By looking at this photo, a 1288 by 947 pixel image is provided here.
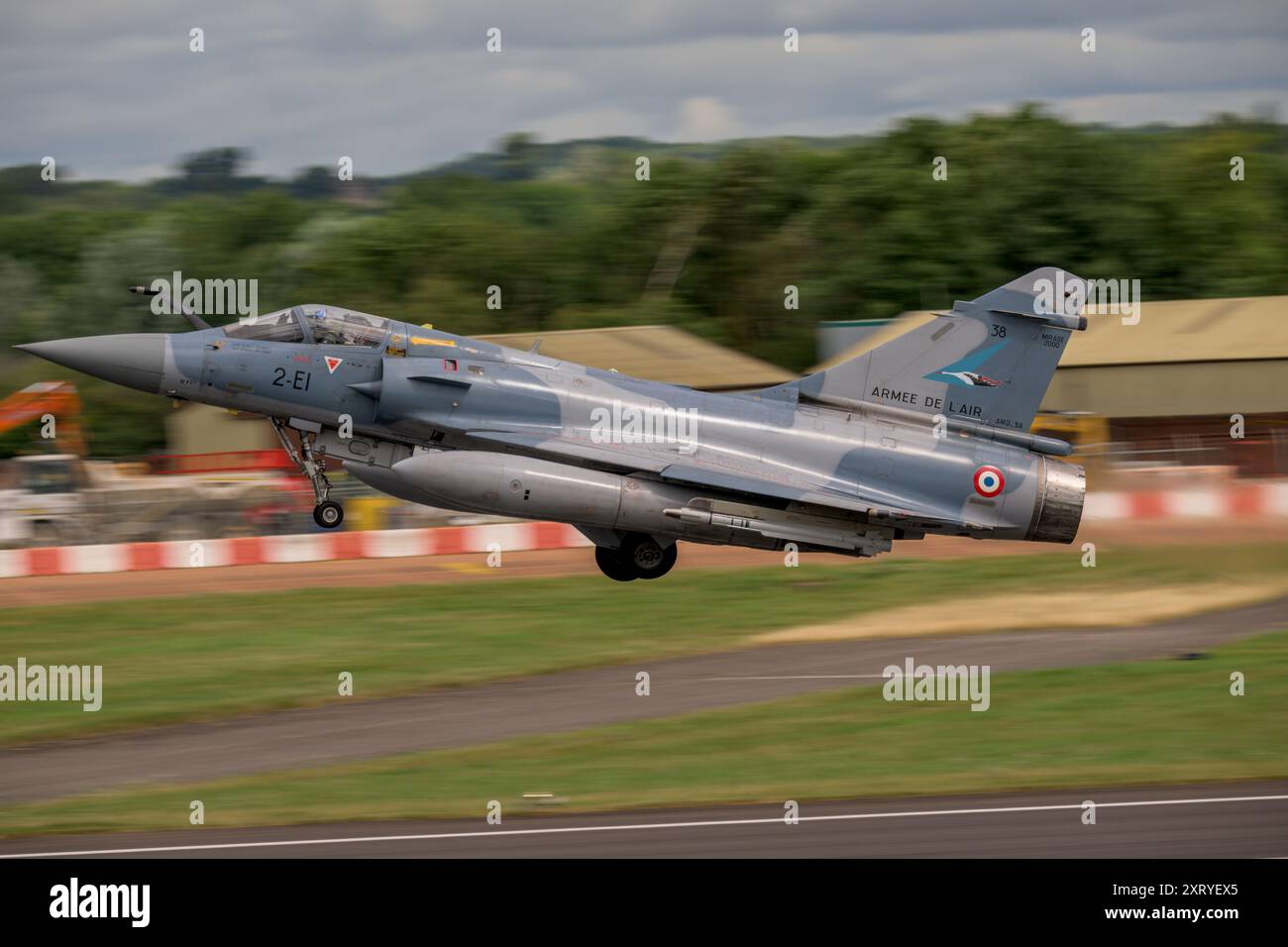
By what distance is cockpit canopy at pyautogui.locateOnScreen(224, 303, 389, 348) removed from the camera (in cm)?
1767

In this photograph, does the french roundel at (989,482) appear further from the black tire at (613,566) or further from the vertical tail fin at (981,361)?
the black tire at (613,566)

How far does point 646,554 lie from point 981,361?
4781mm

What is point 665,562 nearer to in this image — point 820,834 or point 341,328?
point 341,328

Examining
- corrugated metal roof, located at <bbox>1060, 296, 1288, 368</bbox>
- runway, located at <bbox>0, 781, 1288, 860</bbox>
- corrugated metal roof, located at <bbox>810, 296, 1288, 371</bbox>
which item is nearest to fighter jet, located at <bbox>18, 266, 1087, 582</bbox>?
runway, located at <bbox>0, 781, 1288, 860</bbox>

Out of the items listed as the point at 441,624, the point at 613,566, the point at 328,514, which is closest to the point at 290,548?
the point at 441,624

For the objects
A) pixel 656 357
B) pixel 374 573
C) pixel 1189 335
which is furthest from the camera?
pixel 1189 335

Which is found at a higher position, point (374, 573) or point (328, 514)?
point (328, 514)

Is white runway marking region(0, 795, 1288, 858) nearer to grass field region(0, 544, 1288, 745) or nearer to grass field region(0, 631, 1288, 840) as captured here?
grass field region(0, 631, 1288, 840)

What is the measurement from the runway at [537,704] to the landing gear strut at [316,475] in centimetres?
241

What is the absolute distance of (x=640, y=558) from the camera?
18.8 meters

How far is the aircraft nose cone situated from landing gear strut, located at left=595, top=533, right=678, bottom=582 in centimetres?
577

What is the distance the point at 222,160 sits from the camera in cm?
10869
